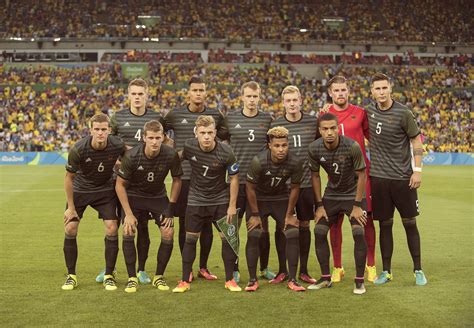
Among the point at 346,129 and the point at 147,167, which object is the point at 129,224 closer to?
the point at 147,167

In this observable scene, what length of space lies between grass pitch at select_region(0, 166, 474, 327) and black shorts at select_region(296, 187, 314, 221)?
945 millimetres

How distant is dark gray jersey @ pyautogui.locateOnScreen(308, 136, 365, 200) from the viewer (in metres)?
8.66

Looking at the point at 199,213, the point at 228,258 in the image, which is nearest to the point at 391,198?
the point at 228,258

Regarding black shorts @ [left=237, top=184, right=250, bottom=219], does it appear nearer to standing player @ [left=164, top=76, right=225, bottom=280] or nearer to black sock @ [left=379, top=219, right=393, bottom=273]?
standing player @ [left=164, top=76, right=225, bottom=280]

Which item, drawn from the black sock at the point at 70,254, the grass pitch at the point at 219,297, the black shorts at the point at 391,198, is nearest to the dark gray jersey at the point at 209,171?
the grass pitch at the point at 219,297

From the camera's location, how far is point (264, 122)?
927 cm

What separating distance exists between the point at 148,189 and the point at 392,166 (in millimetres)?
3060

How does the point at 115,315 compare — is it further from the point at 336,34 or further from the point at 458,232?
the point at 336,34

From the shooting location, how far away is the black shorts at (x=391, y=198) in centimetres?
912

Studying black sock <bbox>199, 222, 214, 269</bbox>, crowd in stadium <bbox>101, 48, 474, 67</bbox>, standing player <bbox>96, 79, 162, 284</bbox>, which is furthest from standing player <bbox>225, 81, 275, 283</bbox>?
crowd in stadium <bbox>101, 48, 474, 67</bbox>

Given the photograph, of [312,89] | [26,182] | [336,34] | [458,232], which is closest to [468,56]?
[336,34]

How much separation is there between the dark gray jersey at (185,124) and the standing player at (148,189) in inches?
26.9

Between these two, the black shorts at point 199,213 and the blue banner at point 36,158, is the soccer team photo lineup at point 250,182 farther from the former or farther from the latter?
the blue banner at point 36,158

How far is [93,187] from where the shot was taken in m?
9.04
